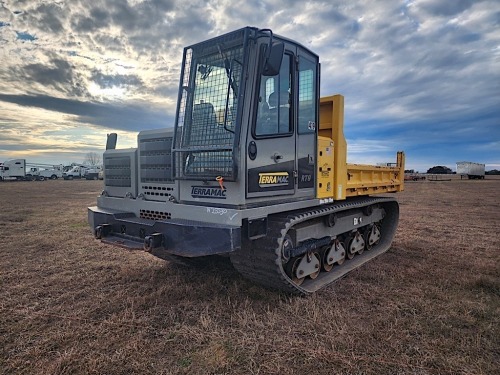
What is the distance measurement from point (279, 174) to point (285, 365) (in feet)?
7.35

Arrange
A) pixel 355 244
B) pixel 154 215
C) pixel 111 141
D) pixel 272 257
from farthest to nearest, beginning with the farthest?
pixel 355 244 → pixel 111 141 → pixel 154 215 → pixel 272 257

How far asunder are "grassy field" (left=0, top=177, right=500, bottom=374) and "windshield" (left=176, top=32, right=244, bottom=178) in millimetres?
1774

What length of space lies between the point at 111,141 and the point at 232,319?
383 cm

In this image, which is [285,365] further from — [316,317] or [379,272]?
[379,272]

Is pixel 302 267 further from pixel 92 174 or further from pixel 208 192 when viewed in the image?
pixel 92 174

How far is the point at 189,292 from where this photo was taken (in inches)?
194

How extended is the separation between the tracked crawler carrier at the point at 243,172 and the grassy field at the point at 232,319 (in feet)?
1.90

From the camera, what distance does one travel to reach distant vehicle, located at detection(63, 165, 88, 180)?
1949 inches

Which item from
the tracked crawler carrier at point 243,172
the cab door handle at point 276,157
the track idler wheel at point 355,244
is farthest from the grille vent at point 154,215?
the track idler wheel at point 355,244

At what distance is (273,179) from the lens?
445cm

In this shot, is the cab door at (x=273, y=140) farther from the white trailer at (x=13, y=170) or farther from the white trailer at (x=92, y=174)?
the white trailer at (x=92, y=174)

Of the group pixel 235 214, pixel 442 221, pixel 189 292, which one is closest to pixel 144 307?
pixel 189 292

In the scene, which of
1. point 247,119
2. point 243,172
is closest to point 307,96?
point 247,119

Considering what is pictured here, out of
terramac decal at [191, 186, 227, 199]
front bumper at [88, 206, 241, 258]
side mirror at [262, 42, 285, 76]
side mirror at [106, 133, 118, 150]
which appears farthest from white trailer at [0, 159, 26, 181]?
side mirror at [262, 42, 285, 76]
